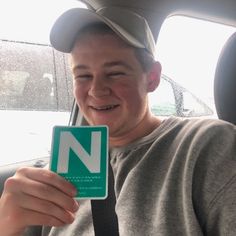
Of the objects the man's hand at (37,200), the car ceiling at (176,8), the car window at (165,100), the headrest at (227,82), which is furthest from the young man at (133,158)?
the car window at (165,100)

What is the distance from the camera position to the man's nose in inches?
52.4

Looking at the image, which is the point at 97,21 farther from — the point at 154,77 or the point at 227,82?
the point at 227,82

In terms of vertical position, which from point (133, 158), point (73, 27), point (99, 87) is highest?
point (73, 27)

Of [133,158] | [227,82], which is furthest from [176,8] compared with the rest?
[133,158]

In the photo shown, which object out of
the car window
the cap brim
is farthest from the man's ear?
the car window

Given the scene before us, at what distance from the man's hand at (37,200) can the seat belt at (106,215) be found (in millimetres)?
214

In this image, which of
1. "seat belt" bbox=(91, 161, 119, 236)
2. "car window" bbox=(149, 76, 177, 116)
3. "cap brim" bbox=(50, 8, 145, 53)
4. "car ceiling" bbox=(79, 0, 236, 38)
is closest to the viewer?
"seat belt" bbox=(91, 161, 119, 236)

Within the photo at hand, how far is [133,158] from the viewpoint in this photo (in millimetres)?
1250

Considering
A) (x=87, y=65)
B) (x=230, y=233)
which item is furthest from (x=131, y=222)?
(x=87, y=65)

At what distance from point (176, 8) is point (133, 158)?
970 millimetres

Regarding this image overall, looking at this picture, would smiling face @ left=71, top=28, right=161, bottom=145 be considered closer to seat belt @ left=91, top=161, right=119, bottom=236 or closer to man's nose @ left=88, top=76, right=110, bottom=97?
man's nose @ left=88, top=76, right=110, bottom=97

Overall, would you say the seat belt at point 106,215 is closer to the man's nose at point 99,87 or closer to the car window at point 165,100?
the man's nose at point 99,87

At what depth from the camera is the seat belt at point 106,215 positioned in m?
1.19

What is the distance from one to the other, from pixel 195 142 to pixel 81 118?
3.11ft
